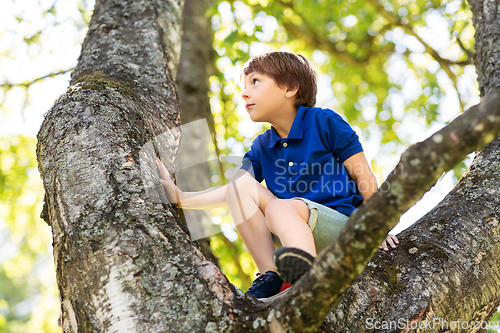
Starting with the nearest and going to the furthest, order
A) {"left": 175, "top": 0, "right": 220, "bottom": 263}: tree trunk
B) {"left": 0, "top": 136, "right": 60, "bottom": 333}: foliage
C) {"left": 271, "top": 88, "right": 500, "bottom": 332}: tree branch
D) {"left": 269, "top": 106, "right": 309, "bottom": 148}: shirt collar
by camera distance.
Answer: {"left": 271, "top": 88, "right": 500, "bottom": 332}: tree branch, {"left": 269, "top": 106, "right": 309, "bottom": 148}: shirt collar, {"left": 175, "top": 0, "right": 220, "bottom": 263}: tree trunk, {"left": 0, "top": 136, "right": 60, "bottom": 333}: foliage

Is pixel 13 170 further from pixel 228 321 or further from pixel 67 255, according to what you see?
pixel 228 321

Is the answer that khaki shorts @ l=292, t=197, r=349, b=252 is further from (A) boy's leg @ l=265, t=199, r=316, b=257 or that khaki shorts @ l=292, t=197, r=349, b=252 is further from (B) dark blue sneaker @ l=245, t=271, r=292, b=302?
(B) dark blue sneaker @ l=245, t=271, r=292, b=302

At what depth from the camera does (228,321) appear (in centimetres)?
110

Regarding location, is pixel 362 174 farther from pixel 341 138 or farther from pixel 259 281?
pixel 259 281

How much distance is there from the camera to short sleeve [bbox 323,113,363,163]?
1.89m

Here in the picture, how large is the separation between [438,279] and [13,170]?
16.1ft

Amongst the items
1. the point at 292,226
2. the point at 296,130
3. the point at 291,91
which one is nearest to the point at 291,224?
the point at 292,226

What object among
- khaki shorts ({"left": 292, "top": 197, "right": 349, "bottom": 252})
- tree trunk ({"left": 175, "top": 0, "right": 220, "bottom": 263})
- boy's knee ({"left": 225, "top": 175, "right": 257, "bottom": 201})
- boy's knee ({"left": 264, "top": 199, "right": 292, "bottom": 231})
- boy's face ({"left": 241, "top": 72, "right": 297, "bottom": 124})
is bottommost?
khaki shorts ({"left": 292, "top": 197, "right": 349, "bottom": 252})

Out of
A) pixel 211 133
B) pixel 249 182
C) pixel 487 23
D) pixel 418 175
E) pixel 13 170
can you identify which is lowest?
pixel 418 175

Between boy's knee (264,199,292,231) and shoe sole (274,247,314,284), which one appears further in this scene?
boy's knee (264,199,292,231)

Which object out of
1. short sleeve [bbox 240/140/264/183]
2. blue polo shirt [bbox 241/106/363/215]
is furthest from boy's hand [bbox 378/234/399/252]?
short sleeve [bbox 240/140/264/183]

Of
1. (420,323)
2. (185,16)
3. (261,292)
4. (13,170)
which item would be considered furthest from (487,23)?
(13,170)

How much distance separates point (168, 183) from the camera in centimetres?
158

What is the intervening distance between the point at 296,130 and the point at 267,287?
0.85 meters
